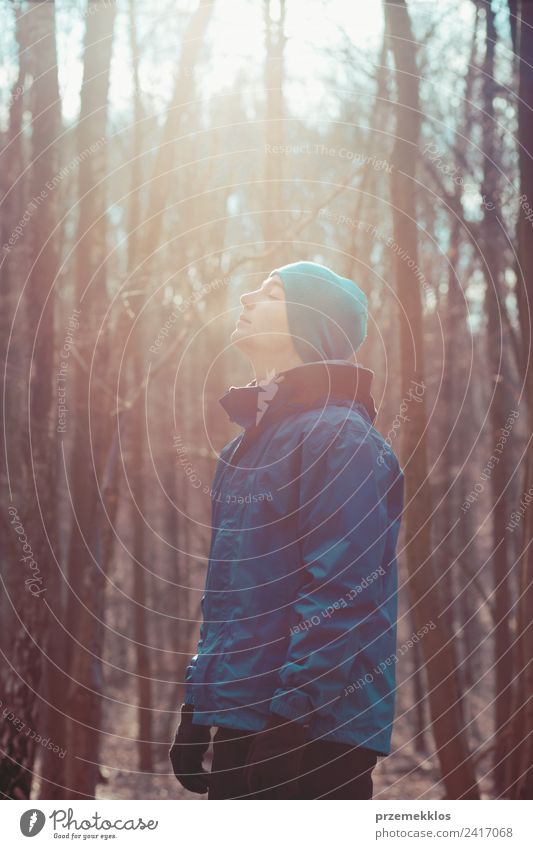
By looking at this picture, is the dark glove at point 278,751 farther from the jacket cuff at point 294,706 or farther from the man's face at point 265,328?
the man's face at point 265,328

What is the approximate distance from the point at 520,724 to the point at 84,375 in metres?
5.06

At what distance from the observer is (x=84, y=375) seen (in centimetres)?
865

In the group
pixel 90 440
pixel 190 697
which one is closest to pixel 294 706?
pixel 190 697

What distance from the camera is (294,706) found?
9.57 feet

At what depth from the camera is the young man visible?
2973 mm

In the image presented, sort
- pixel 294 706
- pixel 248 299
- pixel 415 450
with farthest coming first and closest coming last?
pixel 415 450
pixel 248 299
pixel 294 706

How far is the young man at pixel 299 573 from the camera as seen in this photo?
9.75ft

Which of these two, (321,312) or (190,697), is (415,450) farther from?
(190,697)

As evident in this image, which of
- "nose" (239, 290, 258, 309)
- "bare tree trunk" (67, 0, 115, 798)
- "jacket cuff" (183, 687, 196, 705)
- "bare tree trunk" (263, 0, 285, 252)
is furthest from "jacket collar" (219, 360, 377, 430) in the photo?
"bare tree trunk" (263, 0, 285, 252)

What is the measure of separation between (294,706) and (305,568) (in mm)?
466

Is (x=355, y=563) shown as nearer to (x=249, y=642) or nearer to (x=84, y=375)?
(x=249, y=642)

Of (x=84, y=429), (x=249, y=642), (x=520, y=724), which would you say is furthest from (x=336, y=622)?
(x=84, y=429)
